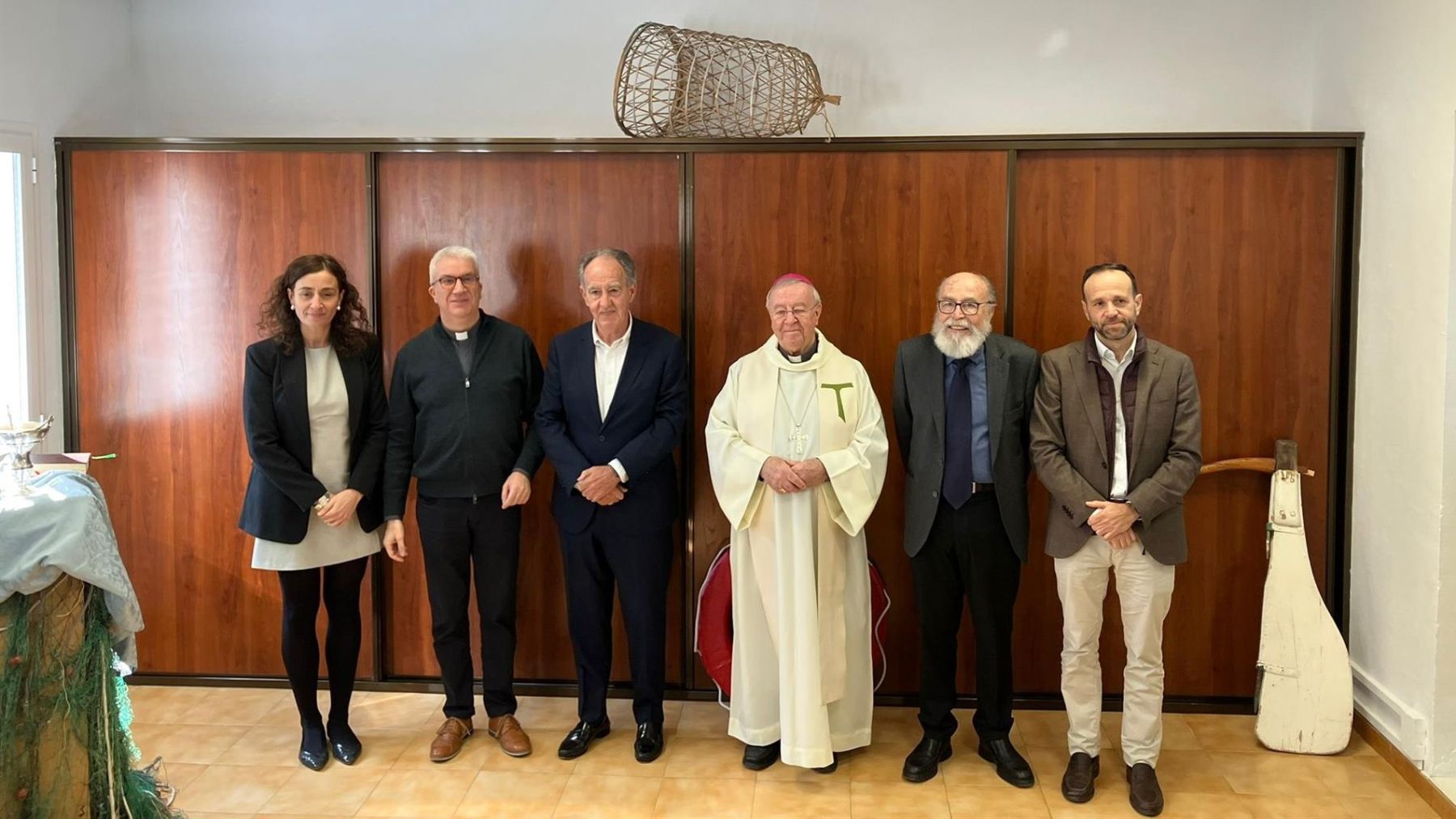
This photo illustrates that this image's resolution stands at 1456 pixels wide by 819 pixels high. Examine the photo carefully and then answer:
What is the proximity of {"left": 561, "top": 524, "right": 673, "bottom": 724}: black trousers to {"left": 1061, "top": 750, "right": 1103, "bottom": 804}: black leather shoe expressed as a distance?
1358 mm

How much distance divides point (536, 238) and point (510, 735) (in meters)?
1.82

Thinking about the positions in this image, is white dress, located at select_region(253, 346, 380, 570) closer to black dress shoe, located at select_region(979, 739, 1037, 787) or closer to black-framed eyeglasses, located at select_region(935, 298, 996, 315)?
black-framed eyeglasses, located at select_region(935, 298, 996, 315)

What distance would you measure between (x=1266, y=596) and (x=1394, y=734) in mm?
574

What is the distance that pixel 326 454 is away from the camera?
3623 millimetres

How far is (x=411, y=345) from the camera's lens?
148 inches

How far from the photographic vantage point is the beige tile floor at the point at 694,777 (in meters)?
3.38

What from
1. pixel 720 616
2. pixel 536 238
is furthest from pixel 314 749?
pixel 536 238

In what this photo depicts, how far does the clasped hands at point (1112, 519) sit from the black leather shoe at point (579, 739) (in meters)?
1.81

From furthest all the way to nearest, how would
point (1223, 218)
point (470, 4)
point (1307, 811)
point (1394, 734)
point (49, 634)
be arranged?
point (470, 4) → point (1223, 218) → point (1394, 734) → point (1307, 811) → point (49, 634)

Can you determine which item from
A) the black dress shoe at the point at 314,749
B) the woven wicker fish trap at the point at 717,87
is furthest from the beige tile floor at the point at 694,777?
the woven wicker fish trap at the point at 717,87

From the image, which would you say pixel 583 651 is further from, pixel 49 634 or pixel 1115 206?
pixel 1115 206

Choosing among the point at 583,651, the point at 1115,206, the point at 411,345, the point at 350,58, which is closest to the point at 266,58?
the point at 350,58

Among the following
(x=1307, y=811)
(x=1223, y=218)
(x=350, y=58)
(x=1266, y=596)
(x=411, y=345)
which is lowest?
(x=1307, y=811)

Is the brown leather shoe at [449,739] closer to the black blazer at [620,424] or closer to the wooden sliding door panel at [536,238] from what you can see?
the wooden sliding door panel at [536,238]
